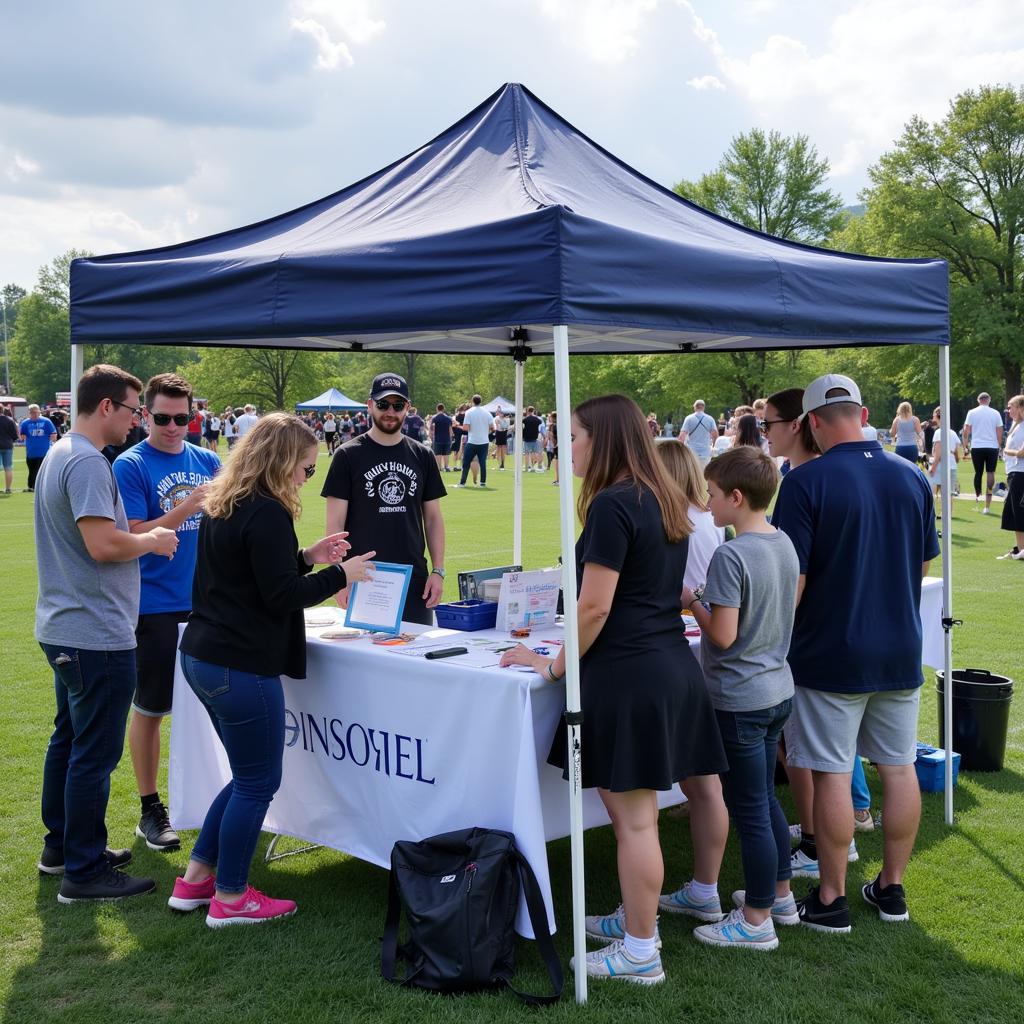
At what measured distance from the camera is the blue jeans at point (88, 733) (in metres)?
3.67

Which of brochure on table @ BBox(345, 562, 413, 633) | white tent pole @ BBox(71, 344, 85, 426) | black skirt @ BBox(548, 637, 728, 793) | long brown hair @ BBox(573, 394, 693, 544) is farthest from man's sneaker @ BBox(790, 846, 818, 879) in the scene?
white tent pole @ BBox(71, 344, 85, 426)

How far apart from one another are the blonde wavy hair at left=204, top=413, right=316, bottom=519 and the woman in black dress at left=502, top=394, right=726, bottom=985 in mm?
942

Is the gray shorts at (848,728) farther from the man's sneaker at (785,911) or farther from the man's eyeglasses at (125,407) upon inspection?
the man's eyeglasses at (125,407)

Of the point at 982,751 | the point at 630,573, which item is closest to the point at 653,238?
the point at 630,573

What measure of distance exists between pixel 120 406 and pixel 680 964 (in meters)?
2.72

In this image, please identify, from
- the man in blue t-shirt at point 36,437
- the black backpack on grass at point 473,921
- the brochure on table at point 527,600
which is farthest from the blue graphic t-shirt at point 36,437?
the black backpack on grass at point 473,921

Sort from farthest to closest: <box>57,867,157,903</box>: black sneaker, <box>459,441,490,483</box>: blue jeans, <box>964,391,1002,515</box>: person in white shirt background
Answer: <box>459,441,490,483</box>: blue jeans → <box>964,391,1002,515</box>: person in white shirt background → <box>57,867,157,903</box>: black sneaker

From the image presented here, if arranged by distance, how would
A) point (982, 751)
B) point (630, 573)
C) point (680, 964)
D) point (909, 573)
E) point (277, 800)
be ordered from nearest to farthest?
point (630, 573)
point (680, 964)
point (909, 573)
point (277, 800)
point (982, 751)

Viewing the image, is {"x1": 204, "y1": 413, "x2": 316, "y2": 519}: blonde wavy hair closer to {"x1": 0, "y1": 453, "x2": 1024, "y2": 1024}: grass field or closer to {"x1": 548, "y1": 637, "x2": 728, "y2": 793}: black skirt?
{"x1": 548, "y1": 637, "x2": 728, "y2": 793}: black skirt

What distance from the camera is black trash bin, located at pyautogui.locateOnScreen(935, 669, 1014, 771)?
5.02 meters

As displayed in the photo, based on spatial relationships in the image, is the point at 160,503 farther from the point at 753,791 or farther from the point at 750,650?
the point at 753,791

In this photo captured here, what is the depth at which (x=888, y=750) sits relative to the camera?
3.67m

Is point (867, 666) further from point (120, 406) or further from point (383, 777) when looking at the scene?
point (120, 406)

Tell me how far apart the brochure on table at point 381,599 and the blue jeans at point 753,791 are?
127 centimetres
